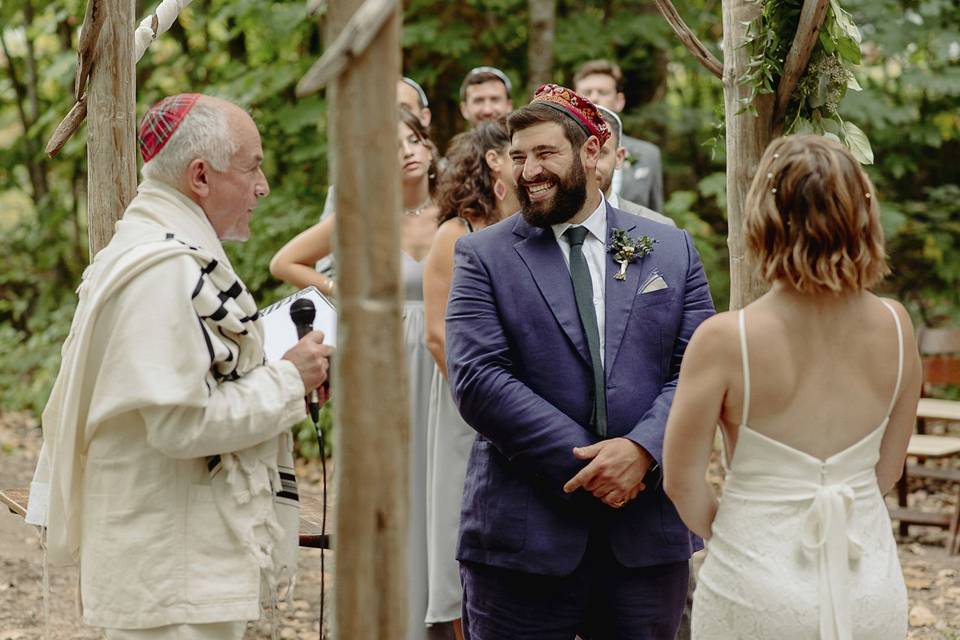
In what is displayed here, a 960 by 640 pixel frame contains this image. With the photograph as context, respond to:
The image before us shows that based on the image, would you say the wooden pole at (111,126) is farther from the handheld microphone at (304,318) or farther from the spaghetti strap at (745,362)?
the spaghetti strap at (745,362)

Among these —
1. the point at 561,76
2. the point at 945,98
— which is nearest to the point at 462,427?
the point at 561,76

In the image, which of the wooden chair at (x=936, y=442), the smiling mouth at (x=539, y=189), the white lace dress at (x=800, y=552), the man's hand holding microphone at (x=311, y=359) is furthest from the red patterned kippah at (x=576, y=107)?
the wooden chair at (x=936, y=442)

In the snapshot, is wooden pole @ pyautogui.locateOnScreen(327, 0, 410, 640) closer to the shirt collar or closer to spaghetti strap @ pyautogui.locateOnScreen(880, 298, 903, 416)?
spaghetti strap @ pyautogui.locateOnScreen(880, 298, 903, 416)

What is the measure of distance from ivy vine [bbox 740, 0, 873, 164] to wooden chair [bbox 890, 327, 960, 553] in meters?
4.28

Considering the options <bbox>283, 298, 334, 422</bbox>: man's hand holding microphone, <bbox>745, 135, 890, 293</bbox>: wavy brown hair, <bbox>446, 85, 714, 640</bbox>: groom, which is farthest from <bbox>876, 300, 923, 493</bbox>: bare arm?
<bbox>283, 298, 334, 422</bbox>: man's hand holding microphone

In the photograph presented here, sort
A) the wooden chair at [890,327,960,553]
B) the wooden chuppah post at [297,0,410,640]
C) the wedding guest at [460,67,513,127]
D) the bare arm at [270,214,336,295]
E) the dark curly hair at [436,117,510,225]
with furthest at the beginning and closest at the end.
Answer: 1. the wooden chair at [890,327,960,553]
2. the wedding guest at [460,67,513,127]
3. the bare arm at [270,214,336,295]
4. the dark curly hair at [436,117,510,225]
5. the wooden chuppah post at [297,0,410,640]

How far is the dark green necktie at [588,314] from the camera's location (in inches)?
134

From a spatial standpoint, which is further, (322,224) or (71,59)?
(71,59)

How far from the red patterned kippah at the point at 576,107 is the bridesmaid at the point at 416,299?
4.54ft

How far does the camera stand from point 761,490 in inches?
108

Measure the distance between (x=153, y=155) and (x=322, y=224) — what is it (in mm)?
2728

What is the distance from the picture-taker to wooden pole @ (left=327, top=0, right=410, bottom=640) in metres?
2.27

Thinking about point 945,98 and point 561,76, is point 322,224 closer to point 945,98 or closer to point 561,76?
point 561,76

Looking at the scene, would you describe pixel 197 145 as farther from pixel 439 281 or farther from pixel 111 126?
pixel 439 281
